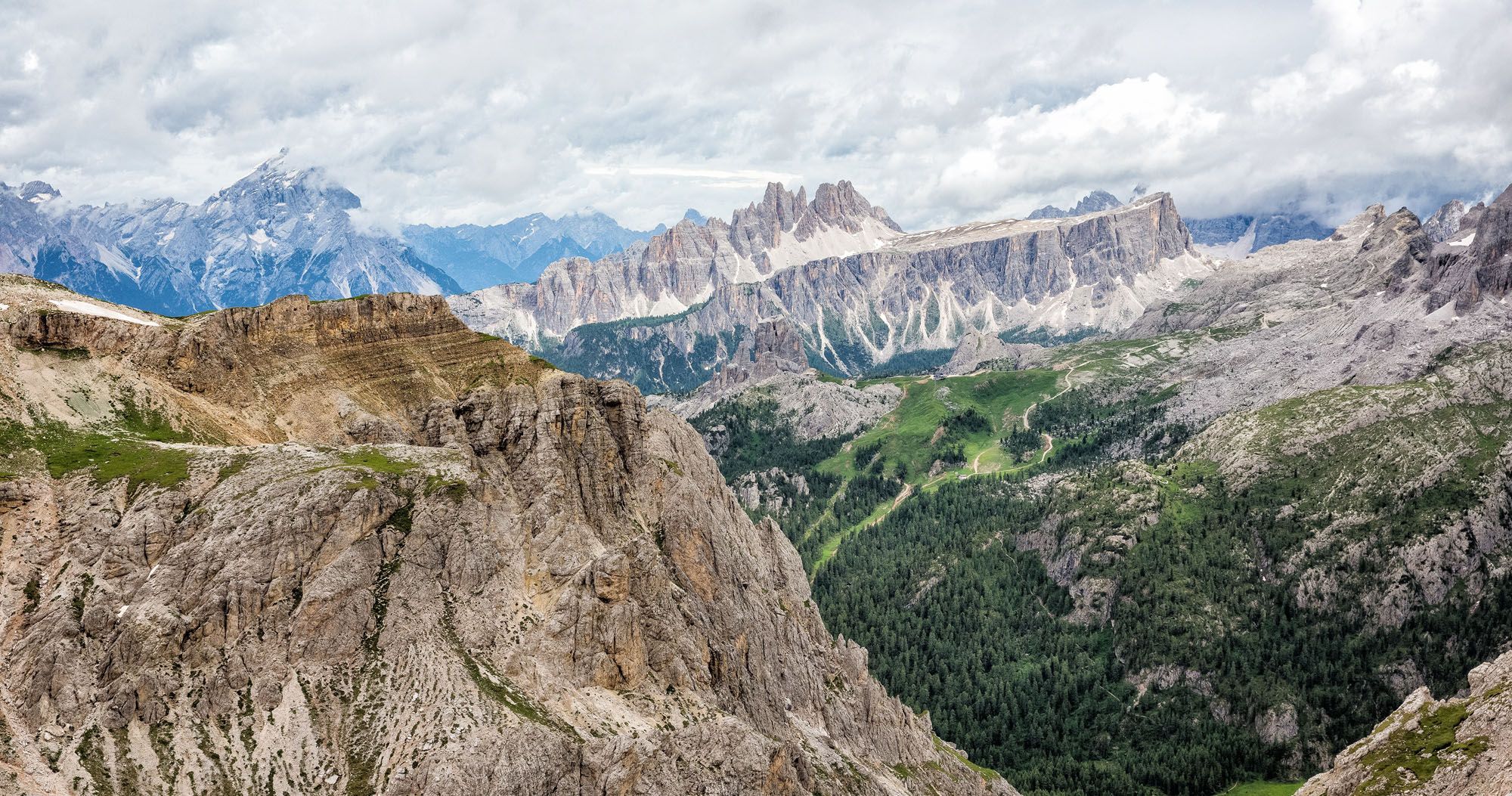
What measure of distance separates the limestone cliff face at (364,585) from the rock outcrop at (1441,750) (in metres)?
55.7

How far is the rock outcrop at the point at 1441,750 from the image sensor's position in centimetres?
8919

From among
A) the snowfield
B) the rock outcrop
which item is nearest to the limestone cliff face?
the snowfield

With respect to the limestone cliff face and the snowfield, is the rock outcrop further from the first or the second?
the snowfield

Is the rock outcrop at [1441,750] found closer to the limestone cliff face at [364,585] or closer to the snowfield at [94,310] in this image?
the limestone cliff face at [364,585]

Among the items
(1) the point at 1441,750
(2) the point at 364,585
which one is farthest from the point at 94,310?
(1) the point at 1441,750

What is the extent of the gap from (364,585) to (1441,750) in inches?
4442

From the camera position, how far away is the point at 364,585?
260 feet

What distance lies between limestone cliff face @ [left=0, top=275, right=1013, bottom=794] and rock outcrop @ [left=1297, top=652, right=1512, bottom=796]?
183 ft

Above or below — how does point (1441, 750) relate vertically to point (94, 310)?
below

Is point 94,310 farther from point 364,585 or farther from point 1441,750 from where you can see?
point 1441,750

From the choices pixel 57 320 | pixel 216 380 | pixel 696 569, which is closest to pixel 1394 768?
pixel 696 569

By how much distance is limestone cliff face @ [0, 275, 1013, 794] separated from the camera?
2640 inches

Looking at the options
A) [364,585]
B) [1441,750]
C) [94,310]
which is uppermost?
[94,310]

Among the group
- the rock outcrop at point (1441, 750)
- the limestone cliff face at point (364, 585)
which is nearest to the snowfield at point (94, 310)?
the limestone cliff face at point (364, 585)
